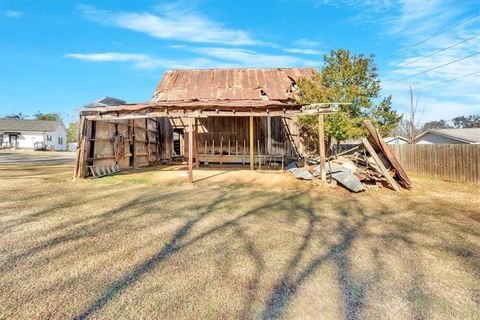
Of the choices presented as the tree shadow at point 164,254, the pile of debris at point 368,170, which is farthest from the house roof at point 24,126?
the tree shadow at point 164,254

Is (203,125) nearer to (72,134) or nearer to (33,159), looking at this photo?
(33,159)

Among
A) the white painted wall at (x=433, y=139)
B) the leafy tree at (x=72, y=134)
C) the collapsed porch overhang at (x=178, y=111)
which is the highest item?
the leafy tree at (x=72, y=134)

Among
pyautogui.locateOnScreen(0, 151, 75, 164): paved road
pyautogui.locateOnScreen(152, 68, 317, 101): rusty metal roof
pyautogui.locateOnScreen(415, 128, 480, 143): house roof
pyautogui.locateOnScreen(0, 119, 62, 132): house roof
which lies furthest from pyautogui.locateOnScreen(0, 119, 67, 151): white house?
pyautogui.locateOnScreen(415, 128, 480, 143): house roof

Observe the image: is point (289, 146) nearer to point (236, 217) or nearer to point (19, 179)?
point (236, 217)

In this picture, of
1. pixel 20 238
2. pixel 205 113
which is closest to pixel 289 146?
pixel 205 113

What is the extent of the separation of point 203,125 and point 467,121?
63.1 metres

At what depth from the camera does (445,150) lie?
11328mm

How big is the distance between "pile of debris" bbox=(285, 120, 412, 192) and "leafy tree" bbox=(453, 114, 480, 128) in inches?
2192

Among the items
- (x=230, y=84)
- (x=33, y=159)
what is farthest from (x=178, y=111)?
(x=33, y=159)

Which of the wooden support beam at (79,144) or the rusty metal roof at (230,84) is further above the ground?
the rusty metal roof at (230,84)

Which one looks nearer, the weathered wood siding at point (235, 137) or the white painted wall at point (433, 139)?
the weathered wood siding at point (235, 137)

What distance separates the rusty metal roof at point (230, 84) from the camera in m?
16.1

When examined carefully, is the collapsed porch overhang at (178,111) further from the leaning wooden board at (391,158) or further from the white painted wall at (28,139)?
the white painted wall at (28,139)

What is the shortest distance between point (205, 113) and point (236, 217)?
17.7 feet
